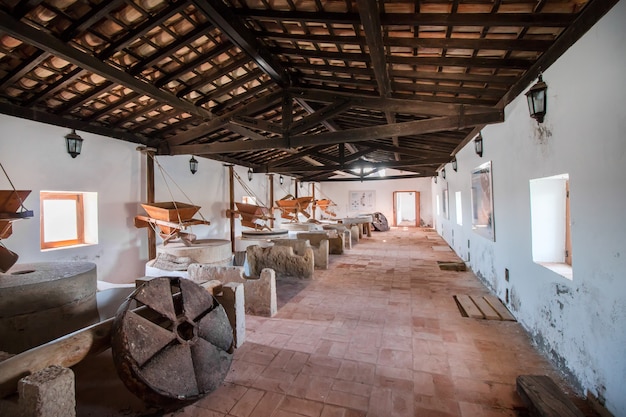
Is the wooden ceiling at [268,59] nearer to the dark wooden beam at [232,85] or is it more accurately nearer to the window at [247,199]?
the dark wooden beam at [232,85]

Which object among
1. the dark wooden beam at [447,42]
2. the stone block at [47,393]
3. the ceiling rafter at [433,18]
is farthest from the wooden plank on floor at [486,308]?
the stone block at [47,393]

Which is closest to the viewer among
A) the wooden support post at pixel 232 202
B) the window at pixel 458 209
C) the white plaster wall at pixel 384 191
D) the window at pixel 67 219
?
the window at pixel 67 219

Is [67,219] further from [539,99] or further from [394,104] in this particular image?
[539,99]

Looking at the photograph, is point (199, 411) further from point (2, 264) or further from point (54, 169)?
point (54, 169)

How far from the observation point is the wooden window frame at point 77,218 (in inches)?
169

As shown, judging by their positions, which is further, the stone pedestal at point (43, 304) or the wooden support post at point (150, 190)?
the wooden support post at point (150, 190)

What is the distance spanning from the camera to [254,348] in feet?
9.61

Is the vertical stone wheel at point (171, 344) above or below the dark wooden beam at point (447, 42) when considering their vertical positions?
below

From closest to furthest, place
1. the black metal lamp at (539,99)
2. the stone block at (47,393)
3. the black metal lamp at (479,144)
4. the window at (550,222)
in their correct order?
the stone block at (47,393) < the black metal lamp at (539,99) < the window at (550,222) < the black metal lamp at (479,144)

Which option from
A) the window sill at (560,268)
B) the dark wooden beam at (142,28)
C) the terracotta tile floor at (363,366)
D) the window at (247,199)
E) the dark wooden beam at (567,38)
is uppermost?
the dark wooden beam at (142,28)

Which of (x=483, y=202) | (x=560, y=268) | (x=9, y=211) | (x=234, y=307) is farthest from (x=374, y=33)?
(x=9, y=211)

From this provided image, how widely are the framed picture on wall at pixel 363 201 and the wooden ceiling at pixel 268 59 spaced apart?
1119 centimetres

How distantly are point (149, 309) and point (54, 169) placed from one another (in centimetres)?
360

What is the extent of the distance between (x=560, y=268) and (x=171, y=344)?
11.4 ft
